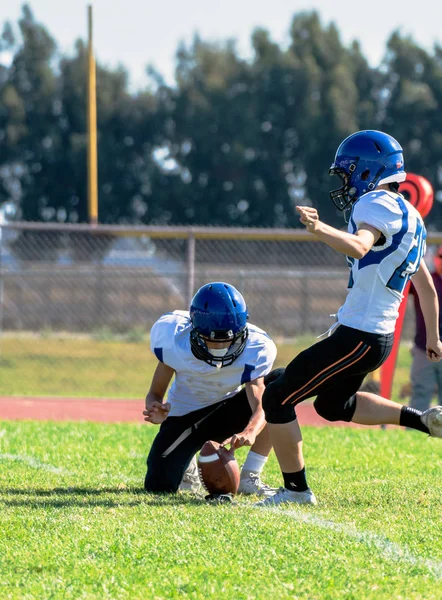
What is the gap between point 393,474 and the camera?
6457 mm

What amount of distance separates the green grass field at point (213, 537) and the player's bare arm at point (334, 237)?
4.39ft

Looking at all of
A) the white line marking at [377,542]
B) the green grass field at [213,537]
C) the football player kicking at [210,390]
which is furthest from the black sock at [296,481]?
the white line marking at [377,542]

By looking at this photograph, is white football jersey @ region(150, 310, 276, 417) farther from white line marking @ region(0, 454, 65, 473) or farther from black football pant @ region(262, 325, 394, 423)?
white line marking @ region(0, 454, 65, 473)

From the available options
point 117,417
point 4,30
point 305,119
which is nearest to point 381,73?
point 305,119

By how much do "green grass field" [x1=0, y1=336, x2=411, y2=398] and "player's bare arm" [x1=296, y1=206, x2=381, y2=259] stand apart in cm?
890

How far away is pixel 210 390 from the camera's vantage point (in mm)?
6020

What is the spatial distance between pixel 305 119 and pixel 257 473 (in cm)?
3385

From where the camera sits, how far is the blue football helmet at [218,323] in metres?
5.39

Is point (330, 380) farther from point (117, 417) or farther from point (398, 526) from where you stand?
point (117, 417)

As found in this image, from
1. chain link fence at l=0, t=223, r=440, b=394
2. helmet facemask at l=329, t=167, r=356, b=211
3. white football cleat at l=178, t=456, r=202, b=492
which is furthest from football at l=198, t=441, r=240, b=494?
chain link fence at l=0, t=223, r=440, b=394

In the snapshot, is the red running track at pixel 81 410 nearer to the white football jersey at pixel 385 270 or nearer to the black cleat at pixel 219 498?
the black cleat at pixel 219 498

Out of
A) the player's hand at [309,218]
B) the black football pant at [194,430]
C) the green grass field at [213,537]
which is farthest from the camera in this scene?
the black football pant at [194,430]

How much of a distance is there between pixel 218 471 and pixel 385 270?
1494mm

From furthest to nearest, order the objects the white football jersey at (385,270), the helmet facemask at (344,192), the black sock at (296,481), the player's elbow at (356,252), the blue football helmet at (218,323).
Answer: the blue football helmet at (218,323), the black sock at (296,481), the helmet facemask at (344,192), the white football jersey at (385,270), the player's elbow at (356,252)
